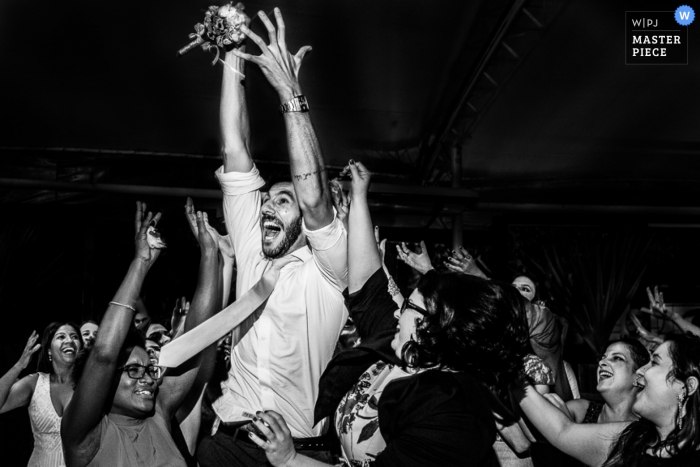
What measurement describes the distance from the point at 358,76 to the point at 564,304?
339cm

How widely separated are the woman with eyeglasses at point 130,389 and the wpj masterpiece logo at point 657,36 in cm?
455

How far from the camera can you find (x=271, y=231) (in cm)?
226

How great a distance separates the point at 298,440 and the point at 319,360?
0.24 meters

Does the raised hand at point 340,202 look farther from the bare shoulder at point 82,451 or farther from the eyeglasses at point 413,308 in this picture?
the bare shoulder at point 82,451

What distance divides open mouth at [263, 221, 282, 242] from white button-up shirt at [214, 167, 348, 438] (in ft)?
0.36

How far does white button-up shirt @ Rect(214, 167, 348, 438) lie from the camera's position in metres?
2.09

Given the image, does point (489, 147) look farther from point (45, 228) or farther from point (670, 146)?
point (45, 228)

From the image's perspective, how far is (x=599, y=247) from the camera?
7934 millimetres

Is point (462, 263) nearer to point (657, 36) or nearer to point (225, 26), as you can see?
point (225, 26)

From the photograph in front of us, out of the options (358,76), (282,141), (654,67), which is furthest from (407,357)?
(282,141)

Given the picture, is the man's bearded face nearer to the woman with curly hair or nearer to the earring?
the woman with curly hair

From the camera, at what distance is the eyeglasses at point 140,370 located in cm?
227

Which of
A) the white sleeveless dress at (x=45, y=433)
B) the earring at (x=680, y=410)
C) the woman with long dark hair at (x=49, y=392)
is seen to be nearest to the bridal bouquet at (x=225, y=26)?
the earring at (x=680, y=410)

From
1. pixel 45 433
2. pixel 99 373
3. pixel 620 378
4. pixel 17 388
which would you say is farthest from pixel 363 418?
pixel 17 388
